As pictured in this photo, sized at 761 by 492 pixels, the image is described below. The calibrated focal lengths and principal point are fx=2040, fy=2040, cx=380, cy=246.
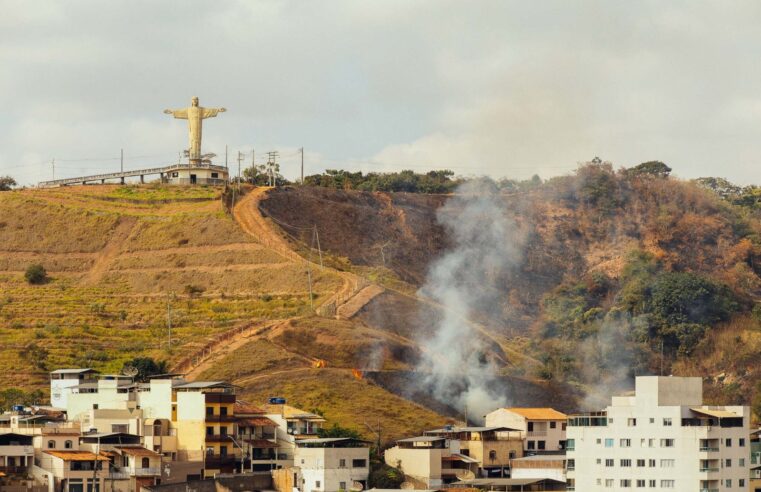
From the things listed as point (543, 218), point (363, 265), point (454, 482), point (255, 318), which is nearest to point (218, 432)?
point (454, 482)

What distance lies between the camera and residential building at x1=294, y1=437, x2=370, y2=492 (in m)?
119

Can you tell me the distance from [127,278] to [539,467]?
59.3 m

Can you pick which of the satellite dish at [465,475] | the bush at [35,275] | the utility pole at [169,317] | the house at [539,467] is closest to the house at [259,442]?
the satellite dish at [465,475]

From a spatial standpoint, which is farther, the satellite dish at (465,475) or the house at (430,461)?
the satellite dish at (465,475)

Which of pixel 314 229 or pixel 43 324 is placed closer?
pixel 43 324

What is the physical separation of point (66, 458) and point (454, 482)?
919 inches

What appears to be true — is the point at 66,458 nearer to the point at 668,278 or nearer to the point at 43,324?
the point at 43,324

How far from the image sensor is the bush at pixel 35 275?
173 meters

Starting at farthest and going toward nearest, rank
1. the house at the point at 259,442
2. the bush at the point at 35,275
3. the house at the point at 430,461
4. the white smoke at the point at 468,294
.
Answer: the bush at the point at 35,275 → the white smoke at the point at 468,294 → the house at the point at 259,442 → the house at the point at 430,461

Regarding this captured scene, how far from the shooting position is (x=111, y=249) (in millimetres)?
178000

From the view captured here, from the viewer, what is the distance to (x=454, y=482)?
4843 inches

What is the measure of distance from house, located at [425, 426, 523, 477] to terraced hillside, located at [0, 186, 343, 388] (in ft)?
88.5

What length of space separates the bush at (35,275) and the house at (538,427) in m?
52.9

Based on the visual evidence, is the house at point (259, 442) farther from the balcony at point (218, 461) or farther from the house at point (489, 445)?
the house at point (489, 445)
